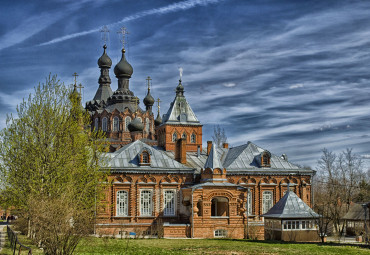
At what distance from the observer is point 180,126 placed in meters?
46.2

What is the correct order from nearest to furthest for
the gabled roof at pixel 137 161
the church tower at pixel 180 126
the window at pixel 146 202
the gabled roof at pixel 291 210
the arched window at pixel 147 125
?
1. the gabled roof at pixel 291 210
2. the gabled roof at pixel 137 161
3. the window at pixel 146 202
4. the church tower at pixel 180 126
5. the arched window at pixel 147 125

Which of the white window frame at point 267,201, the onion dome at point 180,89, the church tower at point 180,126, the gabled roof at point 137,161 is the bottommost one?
the white window frame at point 267,201

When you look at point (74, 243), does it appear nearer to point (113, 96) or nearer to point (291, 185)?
point (291, 185)

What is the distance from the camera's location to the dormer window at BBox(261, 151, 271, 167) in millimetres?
39406

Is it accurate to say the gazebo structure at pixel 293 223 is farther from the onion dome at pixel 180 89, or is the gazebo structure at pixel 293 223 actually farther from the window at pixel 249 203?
the onion dome at pixel 180 89

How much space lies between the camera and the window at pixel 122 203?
35.7 m

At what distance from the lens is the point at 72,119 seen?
2656 cm

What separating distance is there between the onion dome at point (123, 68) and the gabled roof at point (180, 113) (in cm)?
1257

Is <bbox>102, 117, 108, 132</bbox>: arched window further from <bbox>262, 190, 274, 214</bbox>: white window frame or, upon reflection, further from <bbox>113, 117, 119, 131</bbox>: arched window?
<bbox>262, 190, 274, 214</bbox>: white window frame

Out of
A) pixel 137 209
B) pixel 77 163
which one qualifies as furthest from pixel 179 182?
pixel 77 163

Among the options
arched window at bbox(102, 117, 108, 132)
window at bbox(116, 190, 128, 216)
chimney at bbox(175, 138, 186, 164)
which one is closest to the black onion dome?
arched window at bbox(102, 117, 108, 132)

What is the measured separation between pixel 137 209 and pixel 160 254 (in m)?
14.6

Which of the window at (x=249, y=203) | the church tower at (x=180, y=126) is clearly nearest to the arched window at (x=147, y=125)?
the church tower at (x=180, y=126)

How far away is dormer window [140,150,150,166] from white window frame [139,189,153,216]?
6.45 feet
